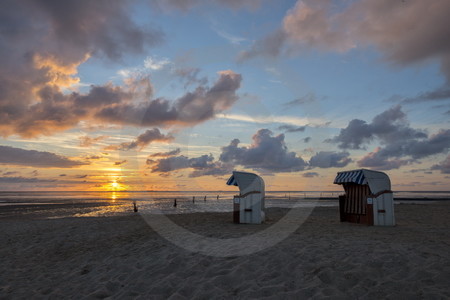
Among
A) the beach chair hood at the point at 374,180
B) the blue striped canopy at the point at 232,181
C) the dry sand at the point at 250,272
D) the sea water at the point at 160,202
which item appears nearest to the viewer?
the dry sand at the point at 250,272

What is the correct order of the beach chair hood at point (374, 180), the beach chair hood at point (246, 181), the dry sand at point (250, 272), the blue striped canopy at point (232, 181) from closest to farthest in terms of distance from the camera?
the dry sand at point (250, 272)
the beach chair hood at point (374, 180)
the beach chair hood at point (246, 181)
the blue striped canopy at point (232, 181)

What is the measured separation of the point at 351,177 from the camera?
53.2 ft

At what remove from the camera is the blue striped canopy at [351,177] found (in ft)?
50.7

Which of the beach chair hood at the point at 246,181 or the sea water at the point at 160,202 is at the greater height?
the beach chair hood at the point at 246,181

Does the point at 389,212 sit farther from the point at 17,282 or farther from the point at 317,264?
the point at 17,282

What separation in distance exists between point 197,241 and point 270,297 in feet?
19.0

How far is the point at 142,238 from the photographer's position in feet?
43.0

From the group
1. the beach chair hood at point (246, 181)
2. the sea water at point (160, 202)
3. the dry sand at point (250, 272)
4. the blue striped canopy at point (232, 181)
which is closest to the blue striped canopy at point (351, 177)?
the beach chair hood at point (246, 181)

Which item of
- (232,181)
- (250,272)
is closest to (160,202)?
(232,181)

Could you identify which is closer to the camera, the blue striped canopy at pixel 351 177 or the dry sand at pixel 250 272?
the dry sand at pixel 250 272

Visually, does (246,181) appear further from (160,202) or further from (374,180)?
(160,202)

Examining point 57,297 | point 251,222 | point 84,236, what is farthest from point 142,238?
point 251,222

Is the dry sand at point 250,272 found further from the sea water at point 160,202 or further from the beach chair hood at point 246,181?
the sea water at point 160,202

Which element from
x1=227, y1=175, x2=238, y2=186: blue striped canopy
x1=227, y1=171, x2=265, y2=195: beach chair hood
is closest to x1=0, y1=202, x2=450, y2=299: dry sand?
x1=227, y1=171, x2=265, y2=195: beach chair hood
